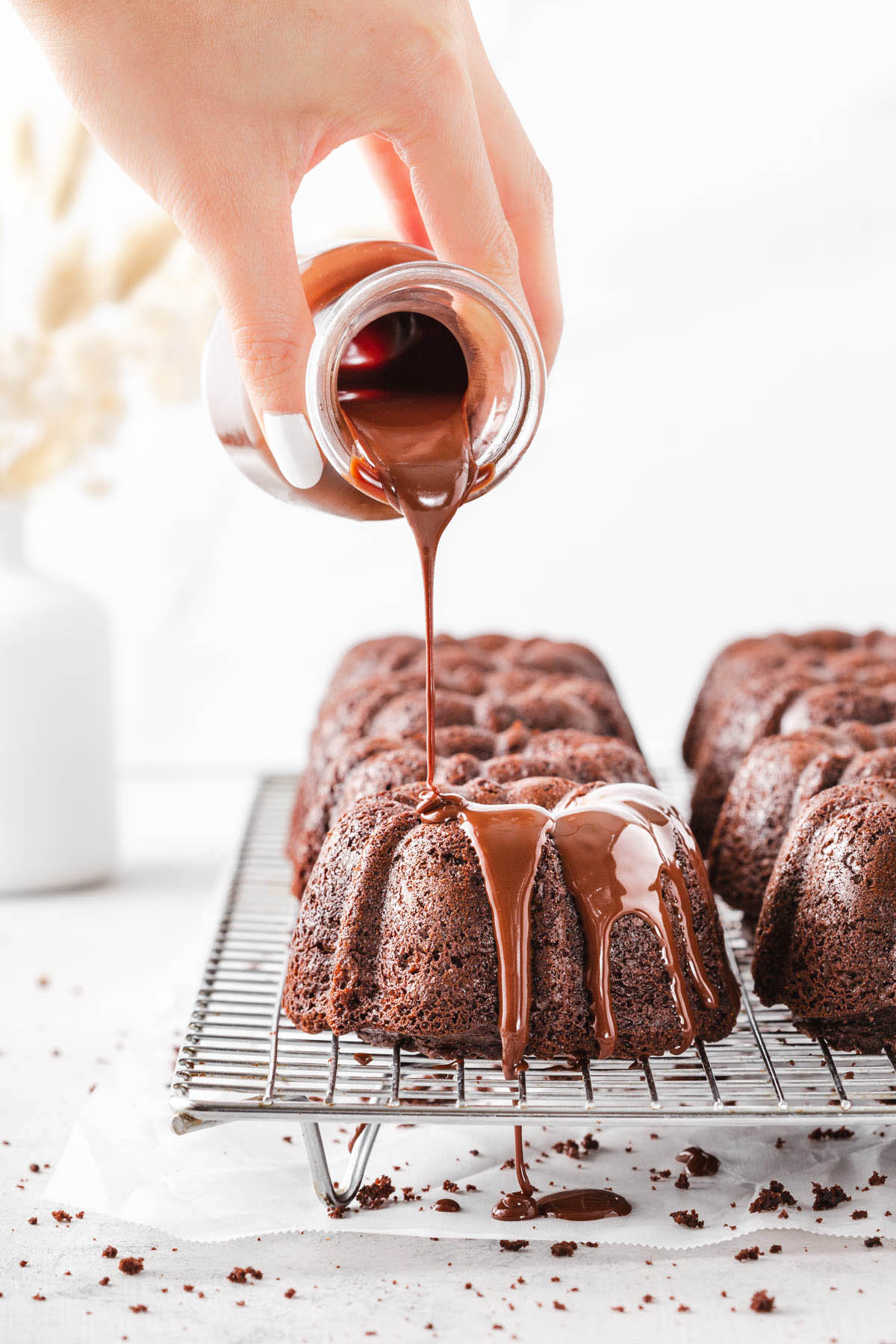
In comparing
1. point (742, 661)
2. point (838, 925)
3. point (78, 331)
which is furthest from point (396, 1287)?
point (78, 331)

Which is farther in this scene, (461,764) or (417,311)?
(461,764)

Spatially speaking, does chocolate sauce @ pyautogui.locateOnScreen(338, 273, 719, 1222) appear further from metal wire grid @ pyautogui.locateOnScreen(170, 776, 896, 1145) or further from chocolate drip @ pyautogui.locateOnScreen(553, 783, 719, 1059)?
metal wire grid @ pyautogui.locateOnScreen(170, 776, 896, 1145)

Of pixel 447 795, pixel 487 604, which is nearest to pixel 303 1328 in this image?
pixel 447 795

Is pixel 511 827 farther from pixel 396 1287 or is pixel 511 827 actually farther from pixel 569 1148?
pixel 396 1287

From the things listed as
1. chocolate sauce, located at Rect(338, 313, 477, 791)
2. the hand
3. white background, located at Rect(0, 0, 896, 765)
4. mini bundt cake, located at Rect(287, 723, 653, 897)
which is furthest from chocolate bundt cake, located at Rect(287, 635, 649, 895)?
white background, located at Rect(0, 0, 896, 765)

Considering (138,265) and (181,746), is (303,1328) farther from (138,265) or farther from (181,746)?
(181,746)

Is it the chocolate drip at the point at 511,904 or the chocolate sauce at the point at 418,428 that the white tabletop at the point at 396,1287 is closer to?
the chocolate drip at the point at 511,904
